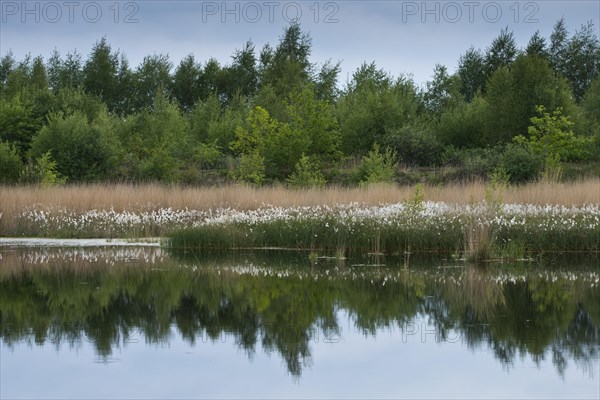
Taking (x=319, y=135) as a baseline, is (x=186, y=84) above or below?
above

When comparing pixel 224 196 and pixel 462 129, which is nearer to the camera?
pixel 224 196

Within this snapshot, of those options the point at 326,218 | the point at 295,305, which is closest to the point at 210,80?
the point at 326,218

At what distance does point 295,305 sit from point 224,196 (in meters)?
12.5

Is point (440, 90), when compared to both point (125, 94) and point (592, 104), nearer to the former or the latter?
point (592, 104)

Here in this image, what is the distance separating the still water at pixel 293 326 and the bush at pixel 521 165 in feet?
59.6

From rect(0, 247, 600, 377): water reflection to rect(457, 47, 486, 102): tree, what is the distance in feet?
167

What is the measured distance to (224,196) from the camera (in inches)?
976

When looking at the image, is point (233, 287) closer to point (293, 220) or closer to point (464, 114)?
point (293, 220)

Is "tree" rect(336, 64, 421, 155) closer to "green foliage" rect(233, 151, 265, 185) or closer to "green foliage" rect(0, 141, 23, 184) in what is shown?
"green foliage" rect(233, 151, 265, 185)

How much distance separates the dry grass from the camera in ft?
75.8

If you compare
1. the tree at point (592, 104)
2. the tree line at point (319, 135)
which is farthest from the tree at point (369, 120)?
the tree at point (592, 104)

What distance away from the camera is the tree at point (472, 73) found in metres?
66.4

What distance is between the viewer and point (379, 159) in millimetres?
34875

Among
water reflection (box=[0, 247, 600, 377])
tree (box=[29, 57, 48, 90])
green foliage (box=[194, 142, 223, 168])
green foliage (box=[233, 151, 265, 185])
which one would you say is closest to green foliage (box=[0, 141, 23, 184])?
green foliage (box=[194, 142, 223, 168])
